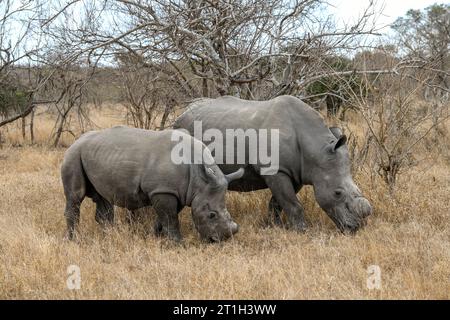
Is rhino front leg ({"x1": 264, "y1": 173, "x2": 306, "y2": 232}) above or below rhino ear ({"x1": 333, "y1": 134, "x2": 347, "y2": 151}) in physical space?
below

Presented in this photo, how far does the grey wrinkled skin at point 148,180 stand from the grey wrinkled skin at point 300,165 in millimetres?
737

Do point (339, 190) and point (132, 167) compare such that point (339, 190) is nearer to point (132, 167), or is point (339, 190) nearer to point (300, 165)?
point (300, 165)

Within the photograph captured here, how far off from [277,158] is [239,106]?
3.33 feet

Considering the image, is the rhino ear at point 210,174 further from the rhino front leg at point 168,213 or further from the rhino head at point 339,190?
the rhino head at point 339,190

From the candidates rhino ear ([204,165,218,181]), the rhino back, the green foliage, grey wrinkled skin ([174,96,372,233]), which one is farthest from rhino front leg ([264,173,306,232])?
the green foliage

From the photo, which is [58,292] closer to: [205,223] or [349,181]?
[205,223]

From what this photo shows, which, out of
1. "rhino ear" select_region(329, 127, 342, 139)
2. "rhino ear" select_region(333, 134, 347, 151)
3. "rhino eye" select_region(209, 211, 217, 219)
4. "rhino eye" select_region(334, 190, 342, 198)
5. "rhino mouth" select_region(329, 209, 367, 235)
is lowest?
"rhino mouth" select_region(329, 209, 367, 235)

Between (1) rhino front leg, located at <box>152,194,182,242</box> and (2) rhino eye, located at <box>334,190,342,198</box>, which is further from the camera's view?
(2) rhino eye, located at <box>334,190,342,198</box>

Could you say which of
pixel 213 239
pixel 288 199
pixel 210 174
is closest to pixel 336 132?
pixel 288 199

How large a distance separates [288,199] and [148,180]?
165 cm

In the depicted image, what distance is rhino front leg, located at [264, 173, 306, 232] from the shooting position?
614 centimetres

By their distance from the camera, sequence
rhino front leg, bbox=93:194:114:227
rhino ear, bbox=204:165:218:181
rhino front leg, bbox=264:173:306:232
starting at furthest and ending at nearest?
rhino front leg, bbox=93:194:114:227, rhino front leg, bbox=264:173:306:232, rhino ear, bbox=204:165:218:181

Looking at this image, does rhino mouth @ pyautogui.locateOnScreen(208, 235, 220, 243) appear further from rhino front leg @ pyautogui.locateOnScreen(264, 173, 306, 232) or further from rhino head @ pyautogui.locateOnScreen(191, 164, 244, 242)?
rhino front leg @ pyautogui.locateOnScreen(264, 173, 306, 232)
